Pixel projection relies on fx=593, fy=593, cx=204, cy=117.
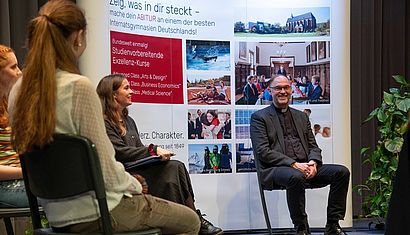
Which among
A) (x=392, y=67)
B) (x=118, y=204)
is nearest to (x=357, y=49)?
(x=392, y=67)

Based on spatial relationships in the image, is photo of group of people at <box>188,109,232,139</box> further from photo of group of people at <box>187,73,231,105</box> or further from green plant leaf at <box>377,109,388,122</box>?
green plant leaf at <box>377,109,388,122</box>

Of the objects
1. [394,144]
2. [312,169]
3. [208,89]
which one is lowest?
[312,169]

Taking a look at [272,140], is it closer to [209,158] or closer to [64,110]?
[209,158]

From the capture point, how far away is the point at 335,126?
15.6 ft

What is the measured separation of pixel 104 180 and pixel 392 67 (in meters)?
4.93

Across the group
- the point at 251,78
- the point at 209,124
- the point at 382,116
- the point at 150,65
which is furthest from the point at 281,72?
the point at 150,65

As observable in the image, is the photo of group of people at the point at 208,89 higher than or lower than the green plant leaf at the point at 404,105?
higher

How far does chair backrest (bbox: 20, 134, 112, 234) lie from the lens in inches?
70.0

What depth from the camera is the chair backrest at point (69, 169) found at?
1778 mm

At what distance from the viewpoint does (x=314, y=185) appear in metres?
4.31

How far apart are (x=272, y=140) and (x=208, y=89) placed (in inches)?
26.2

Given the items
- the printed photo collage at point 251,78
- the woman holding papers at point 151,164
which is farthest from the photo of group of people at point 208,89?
the woman holding papers at point 151,164

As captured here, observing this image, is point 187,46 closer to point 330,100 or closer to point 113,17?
point 113,17

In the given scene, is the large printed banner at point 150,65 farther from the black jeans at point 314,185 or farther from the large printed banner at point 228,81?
the black jeans at point 314,185
